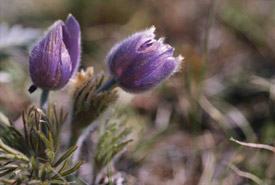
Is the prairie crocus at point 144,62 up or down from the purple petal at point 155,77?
up

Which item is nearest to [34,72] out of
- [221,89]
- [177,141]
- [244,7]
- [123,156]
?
[123,156]

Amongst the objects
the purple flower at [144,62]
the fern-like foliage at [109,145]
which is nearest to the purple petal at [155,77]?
the purple flower at [144,62]

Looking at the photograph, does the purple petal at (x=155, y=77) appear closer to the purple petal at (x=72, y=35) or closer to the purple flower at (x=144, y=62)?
the purple flower at (x=144, y=62)

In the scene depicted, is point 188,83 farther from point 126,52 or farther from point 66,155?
point 66,155

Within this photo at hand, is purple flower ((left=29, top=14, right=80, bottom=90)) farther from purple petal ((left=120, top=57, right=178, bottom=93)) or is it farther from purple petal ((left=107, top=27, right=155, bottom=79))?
purple petal ((left=120, top=57, right=178, bottom=93))

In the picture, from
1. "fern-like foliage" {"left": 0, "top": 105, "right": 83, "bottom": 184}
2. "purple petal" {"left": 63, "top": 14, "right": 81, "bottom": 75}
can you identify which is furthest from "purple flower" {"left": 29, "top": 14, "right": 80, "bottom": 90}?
"fern-like foliage" {"left": 0, "top": 105, "right": 83, "bottom": 184}

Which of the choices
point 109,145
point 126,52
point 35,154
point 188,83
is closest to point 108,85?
point 126,52

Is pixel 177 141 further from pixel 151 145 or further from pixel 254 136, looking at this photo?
pixel 254 136
